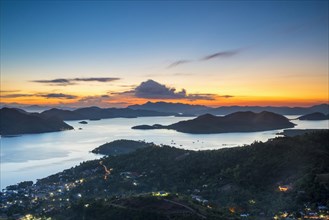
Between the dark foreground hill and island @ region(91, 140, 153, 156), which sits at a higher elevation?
the dark foreground hill

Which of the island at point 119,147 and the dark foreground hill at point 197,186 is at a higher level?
the dark foreground hill at point 197,186

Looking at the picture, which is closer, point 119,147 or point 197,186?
point 197,186

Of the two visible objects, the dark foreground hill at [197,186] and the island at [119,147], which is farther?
the island at [119,147]

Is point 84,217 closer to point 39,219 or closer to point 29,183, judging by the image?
point 39,219

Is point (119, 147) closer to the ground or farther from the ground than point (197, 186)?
closer to the ground

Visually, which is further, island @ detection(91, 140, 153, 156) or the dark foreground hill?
island @ detection(91, 140, 153, 156)

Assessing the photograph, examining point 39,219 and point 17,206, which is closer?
point 39,219

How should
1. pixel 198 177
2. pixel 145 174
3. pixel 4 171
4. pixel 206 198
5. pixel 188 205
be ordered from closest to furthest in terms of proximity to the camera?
pixel 188 205 → pixel 206 198 → pixel 198 177 → pixel 145 174 → pixel 4 171

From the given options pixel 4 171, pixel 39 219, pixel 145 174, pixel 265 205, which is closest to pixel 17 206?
pixel 39 219
